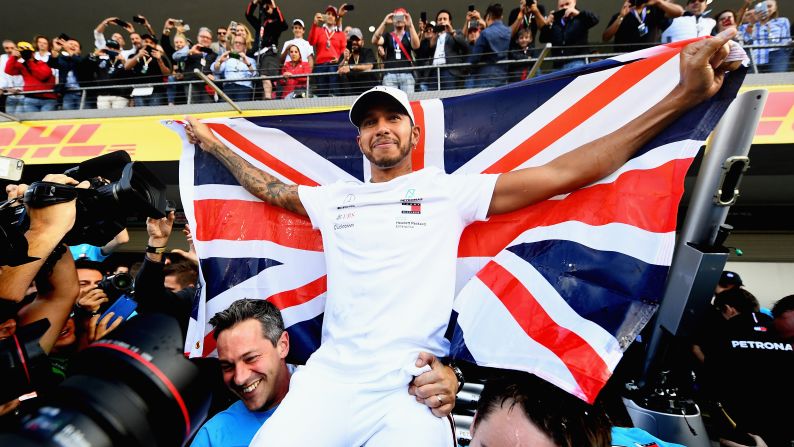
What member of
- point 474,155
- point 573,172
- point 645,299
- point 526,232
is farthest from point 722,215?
point 474,155

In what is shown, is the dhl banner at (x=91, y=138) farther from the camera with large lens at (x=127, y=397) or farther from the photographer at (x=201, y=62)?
the camera with large lens at (x=127, y=397)

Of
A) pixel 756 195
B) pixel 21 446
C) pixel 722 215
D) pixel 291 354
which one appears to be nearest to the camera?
pixel 21 446

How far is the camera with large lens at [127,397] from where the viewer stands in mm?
856

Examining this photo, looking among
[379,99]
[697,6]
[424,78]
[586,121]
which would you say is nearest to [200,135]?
[379,99]

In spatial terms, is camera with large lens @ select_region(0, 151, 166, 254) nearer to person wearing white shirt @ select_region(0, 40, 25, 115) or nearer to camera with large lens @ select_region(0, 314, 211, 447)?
camera with large lens @ select_region(0, 314, 211, 447)

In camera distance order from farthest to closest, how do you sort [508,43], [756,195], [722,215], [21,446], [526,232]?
[756,195] → [508,43] → [526,232] → [722,215] → [21,446]

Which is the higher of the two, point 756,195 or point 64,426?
point 756,195

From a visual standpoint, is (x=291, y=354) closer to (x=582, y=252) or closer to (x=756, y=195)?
(x=582, y=252)

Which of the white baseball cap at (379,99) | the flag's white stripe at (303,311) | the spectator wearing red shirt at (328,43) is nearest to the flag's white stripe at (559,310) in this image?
the white baseball cap at (379,99)

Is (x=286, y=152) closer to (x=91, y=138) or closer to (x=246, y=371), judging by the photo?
(x=246, y=371)

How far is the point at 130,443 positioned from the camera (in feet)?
3.01

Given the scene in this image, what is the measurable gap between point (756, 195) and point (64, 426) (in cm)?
995

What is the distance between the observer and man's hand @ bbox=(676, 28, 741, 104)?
1507 mm

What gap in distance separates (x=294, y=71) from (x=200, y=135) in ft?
16.1
